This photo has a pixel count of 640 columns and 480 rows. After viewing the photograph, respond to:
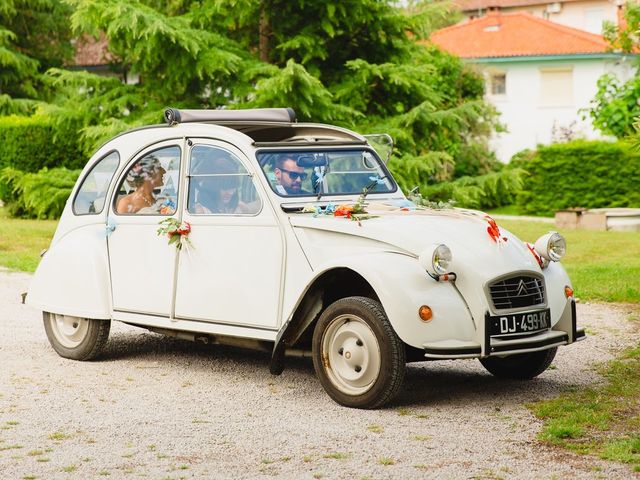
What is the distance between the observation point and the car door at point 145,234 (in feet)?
27.8

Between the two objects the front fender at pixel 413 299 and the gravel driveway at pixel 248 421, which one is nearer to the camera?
the gravel driveway at pixel 248 421

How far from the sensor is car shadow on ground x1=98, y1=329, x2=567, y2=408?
7.69 metres

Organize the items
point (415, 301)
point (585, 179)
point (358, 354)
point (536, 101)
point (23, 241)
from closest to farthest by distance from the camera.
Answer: point (415, 301)
point (358, 354)
point (23, 241)
point (585, 179)
point (536, 101)

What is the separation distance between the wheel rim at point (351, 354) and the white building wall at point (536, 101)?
3235 centimetres

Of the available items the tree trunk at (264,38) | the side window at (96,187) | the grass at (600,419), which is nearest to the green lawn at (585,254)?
the tree trunk at (264,38)

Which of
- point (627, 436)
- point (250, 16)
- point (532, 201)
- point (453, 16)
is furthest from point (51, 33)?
point (627, 436)

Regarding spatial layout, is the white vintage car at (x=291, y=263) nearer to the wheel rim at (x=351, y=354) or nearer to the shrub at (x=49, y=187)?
the wheel rim at (x=351, y=354)

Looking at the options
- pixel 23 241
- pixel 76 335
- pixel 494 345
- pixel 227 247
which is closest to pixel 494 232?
pixel 494 345

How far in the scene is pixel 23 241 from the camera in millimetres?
19000

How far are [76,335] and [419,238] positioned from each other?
3.16 m

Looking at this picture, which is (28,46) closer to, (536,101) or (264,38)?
(264,38)

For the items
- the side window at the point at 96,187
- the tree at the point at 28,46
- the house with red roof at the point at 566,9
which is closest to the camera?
the side window at the point at 96,187

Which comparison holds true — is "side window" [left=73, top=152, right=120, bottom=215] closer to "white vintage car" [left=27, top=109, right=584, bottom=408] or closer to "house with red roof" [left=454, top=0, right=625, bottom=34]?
"white vintage car" [left=27, top=109, right=584, bottom=408]

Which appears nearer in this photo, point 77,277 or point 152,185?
point 152,185
